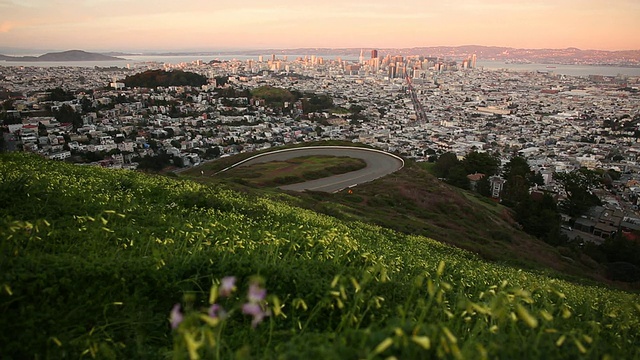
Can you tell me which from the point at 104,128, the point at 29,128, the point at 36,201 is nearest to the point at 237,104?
the point at 104,128

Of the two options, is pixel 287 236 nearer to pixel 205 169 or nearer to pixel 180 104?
pixel 205 169

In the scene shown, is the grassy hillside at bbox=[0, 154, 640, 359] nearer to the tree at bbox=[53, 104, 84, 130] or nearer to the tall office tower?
the tree at bbox=[53, 104, 84, 130]

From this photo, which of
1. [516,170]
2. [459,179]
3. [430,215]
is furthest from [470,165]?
[430,215]

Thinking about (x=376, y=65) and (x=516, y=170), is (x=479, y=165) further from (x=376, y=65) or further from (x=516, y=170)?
(x=376, y=65)

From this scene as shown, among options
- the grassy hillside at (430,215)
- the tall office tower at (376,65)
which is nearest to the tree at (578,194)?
the grassy hillside at (430,215)

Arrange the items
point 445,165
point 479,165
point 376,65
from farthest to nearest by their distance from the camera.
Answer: point 376,65, point 445,165, point 479,165
